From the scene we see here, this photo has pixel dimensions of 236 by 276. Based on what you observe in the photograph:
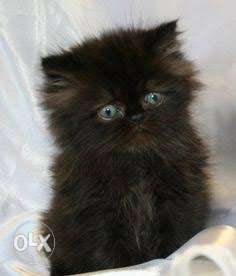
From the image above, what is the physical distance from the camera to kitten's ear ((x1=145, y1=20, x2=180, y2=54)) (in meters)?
1.25

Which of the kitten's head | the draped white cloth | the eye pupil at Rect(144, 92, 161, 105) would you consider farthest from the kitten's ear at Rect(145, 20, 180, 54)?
the draped white cloth

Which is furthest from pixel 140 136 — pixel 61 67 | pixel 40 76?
pixel 40 76

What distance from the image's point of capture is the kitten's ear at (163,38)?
1.25 meters

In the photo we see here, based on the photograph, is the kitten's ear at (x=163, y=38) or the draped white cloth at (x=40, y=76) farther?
the draped white cloth at (x=40, y=76)

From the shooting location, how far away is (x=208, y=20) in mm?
1678

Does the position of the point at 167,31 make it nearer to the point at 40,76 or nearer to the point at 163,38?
the point at 163,38

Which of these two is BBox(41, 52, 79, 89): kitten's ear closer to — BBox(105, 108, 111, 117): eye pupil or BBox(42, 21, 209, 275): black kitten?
BBox(42, 21, 209, 275): black kitten

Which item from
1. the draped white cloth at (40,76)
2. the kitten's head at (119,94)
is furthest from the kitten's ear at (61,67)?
the draped white cloth at (40,76)

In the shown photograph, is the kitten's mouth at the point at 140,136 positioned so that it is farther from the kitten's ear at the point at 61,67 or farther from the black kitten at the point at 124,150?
the kitten's ear at the point at 61,67

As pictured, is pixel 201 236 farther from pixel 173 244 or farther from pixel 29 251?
pixel 29 251

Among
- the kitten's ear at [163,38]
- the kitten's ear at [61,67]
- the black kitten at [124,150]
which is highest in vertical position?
the kitten's ear at [61,67]

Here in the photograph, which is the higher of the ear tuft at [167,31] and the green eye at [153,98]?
the ear tuft at [167,31]

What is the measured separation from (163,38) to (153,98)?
140 millimetres

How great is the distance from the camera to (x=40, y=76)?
1.68 m
